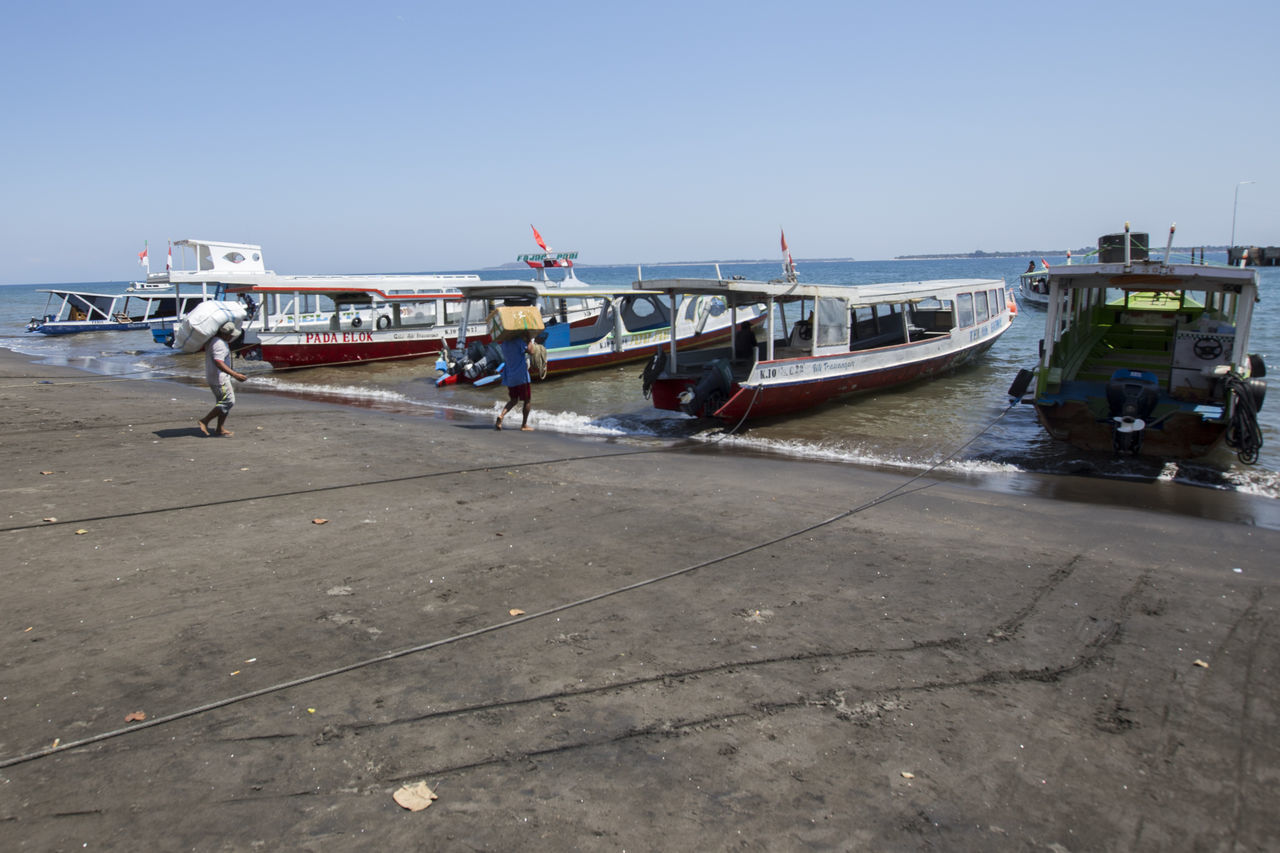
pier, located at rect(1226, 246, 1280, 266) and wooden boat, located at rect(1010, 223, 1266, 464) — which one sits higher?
pier, located at rect(1226, 246, 1280, 266)

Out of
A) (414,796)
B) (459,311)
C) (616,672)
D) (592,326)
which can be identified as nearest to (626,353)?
(592,326)

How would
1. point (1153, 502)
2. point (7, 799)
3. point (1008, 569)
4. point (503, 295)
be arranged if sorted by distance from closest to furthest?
point (7, 799), point (1008, 569), point (1153, 502), point (503, 295)

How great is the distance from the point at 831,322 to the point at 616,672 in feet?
38.1

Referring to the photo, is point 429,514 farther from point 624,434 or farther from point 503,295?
point 503,295

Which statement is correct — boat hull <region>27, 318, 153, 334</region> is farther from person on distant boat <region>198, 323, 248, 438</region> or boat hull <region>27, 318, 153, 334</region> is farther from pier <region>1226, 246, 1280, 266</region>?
pier <region>1226, 246, 1280, 266</region>

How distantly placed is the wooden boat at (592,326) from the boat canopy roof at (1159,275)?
8545mm

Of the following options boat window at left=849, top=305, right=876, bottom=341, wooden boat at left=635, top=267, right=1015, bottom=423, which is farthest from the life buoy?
boat window at left=849, top=305, right=876, bottom=341

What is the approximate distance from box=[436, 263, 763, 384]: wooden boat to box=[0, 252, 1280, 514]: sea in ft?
1.54

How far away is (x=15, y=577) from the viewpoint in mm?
5285

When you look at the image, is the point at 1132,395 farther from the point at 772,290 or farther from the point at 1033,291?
the point at 1033,291

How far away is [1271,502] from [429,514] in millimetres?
9190

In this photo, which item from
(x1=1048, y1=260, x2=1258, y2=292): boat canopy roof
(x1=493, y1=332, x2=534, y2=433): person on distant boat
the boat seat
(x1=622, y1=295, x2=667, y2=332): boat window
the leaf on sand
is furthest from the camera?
(x1=622, y1=295, x2=667, y2=332): boat window

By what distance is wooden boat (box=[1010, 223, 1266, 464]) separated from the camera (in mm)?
10484

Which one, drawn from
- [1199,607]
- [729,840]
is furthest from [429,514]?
[1199,607]
